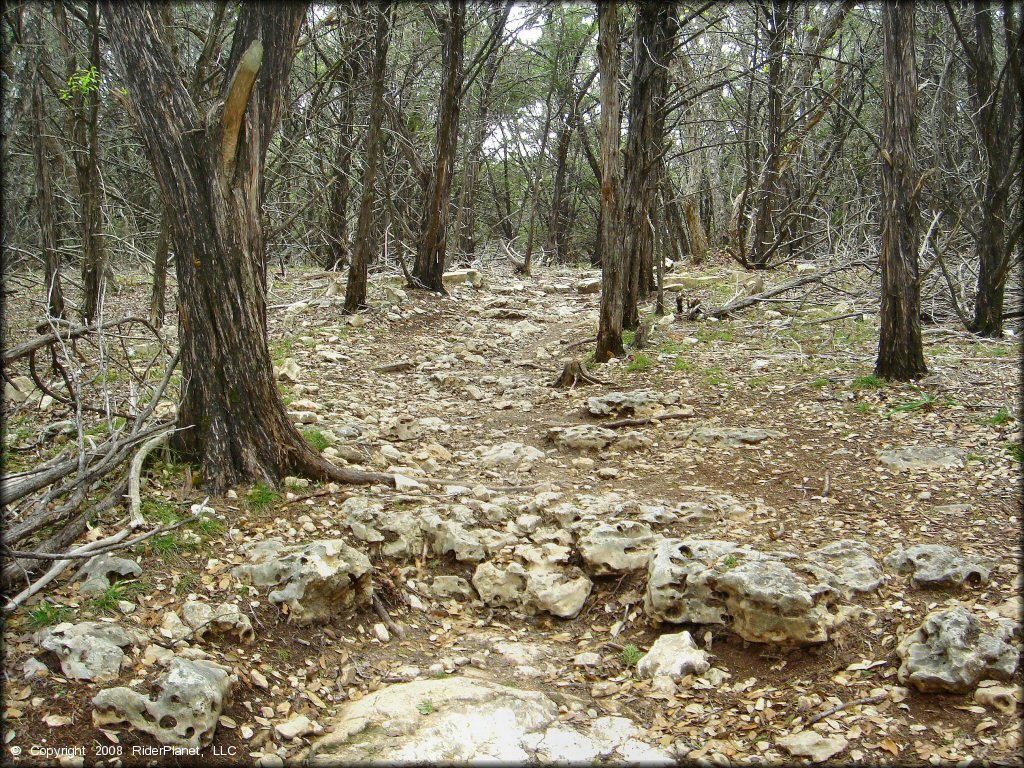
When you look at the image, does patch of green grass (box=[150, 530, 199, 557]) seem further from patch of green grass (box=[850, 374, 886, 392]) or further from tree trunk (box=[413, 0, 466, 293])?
tree trunk (box=[413, 0, 466, 293])

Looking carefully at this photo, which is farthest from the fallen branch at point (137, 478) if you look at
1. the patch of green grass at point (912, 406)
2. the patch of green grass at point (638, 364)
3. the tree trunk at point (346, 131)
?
the tree trunk at point (346, 131)

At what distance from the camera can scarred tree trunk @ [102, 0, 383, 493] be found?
3.87 metres

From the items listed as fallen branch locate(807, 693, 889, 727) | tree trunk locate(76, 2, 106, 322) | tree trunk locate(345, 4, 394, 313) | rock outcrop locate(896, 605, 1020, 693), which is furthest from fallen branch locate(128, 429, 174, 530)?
tree trunk locate(345, 4, 394, 313)

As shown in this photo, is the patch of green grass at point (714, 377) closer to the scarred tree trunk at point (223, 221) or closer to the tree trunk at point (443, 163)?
the scarred tree trunk at point (223, 221)

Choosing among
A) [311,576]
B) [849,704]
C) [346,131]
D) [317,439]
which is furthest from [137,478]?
[346,131]

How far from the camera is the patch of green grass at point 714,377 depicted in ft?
24.0

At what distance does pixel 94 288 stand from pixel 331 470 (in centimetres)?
584

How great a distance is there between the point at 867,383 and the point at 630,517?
11.1ft

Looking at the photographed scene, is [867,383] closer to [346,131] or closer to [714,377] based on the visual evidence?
[714,377]

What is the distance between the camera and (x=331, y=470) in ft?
15.1

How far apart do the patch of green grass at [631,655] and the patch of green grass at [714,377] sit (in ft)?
14.0

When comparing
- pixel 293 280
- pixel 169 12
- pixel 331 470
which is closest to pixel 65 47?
pixel 169 12

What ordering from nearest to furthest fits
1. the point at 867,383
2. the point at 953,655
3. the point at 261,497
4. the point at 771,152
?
the point at 953,655
the point at 261,497
the point at 867,383
the point at 771,152

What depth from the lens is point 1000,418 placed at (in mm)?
5328
